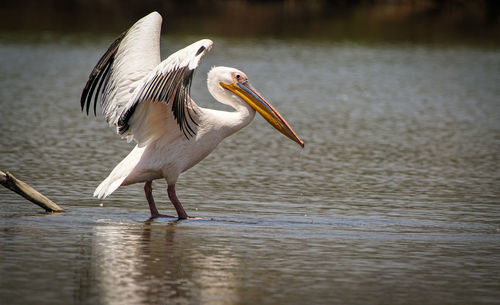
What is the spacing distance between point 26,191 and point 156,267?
7.70 ft

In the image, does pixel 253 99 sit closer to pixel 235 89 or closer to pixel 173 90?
pixel 235 89

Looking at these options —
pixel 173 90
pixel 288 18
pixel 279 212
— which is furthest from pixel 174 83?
pixel 288 18

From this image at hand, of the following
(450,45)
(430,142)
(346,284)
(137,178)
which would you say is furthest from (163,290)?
(450,45)

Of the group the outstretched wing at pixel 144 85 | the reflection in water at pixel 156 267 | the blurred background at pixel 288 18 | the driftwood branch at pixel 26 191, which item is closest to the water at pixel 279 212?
the reflection in water at pixel 156 267

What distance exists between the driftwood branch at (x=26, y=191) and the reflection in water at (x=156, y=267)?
0.71 m

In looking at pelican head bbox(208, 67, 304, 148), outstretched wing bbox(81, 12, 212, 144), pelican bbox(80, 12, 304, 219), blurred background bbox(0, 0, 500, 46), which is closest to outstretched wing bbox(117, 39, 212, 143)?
outstretched wing bbox(81, 12, 212, 144)

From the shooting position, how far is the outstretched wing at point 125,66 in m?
9.19

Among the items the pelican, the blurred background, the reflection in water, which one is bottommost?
the blurred background

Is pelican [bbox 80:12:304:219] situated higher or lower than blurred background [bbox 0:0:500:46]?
higher

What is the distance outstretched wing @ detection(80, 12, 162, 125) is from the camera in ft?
30.1

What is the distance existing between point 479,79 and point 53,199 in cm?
1785

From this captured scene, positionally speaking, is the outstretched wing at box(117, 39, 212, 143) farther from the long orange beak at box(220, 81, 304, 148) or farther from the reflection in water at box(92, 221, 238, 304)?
the reflection in water at box(92, 221, 238, 304)

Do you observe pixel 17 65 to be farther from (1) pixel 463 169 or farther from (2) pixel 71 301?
(2) pixel 71 301

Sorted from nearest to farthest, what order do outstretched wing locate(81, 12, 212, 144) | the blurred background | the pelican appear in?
1. outstretched wing locate(81, 12, 212, 144)
2. the pelican
3. the blurred background
